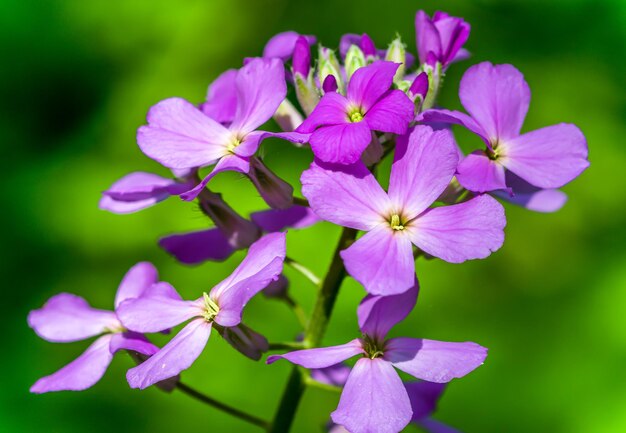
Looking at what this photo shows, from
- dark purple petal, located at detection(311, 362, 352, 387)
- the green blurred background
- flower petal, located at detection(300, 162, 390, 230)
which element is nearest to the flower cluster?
flower petal, located at detection(300, 162, 390, 230)

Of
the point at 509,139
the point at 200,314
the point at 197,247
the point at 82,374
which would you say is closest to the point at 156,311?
the point at 200,314

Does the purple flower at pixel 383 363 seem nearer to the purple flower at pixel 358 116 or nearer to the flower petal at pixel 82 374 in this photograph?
the purple flower at pixel 358 116

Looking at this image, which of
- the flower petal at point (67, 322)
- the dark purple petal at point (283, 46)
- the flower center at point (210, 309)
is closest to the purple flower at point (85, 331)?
the flower petal at point (67, 322)

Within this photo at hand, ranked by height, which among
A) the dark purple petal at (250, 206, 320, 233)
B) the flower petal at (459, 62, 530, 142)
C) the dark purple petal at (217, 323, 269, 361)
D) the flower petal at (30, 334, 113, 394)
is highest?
the flower petal at (459, 62, 530, 142)

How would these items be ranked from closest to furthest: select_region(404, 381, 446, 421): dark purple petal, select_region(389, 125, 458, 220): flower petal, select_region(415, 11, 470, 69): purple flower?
select_region(389, 125, 458, 220): flower petal < select_region(415, 11, 470, 69): purple flower < select_region(404, 381, 446, 421): dark purple petal

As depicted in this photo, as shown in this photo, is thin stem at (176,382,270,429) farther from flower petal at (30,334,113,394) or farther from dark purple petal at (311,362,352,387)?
dark purple petal at (311,362,352,387)

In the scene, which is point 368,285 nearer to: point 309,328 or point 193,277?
point 309,328
